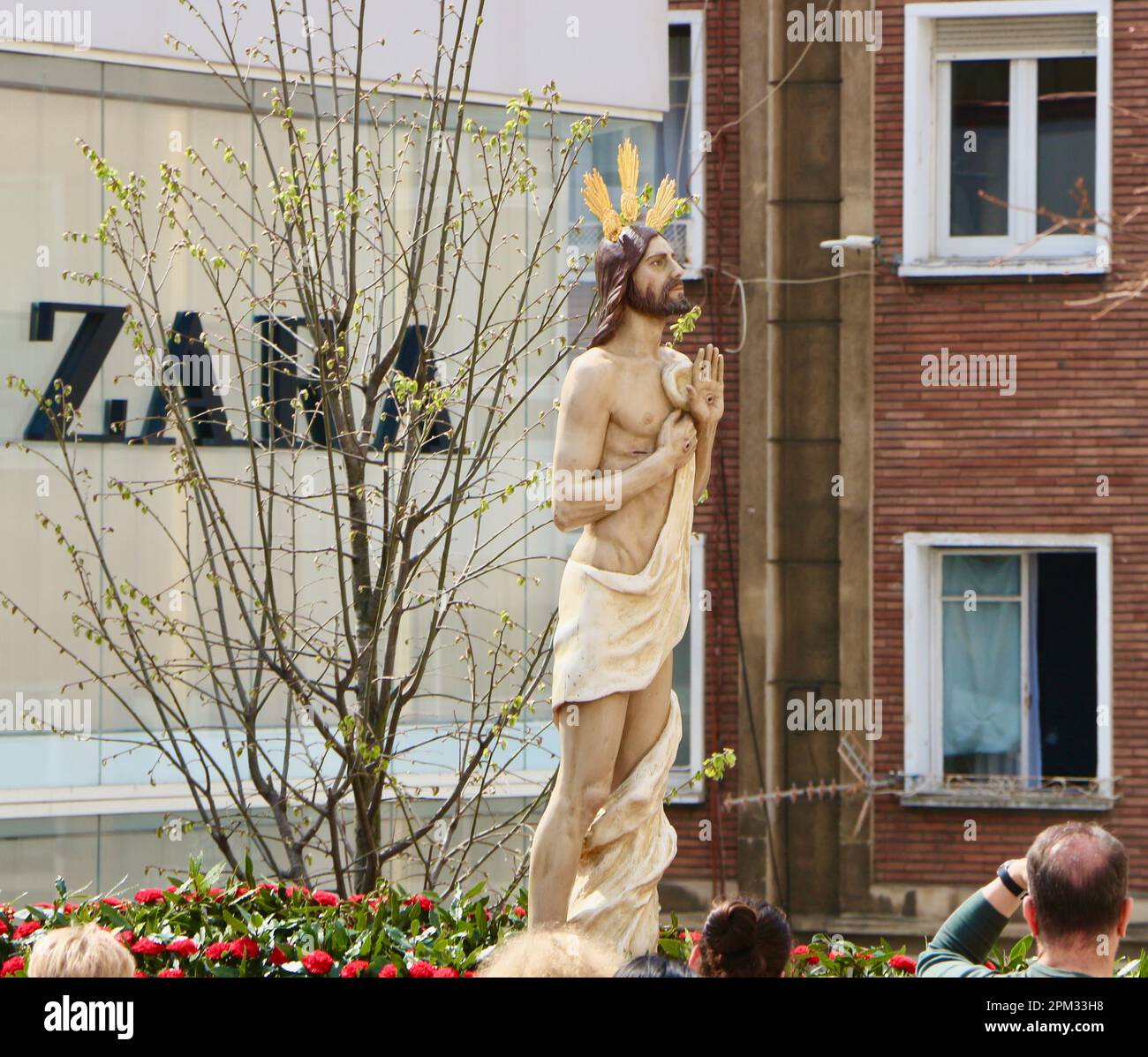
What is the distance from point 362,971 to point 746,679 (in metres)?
9.21

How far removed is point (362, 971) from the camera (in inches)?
263

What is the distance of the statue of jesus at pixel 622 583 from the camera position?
6387 millimetres

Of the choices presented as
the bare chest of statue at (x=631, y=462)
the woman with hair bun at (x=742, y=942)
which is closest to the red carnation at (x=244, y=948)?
the bare chest of statue at (x=631, y=462)

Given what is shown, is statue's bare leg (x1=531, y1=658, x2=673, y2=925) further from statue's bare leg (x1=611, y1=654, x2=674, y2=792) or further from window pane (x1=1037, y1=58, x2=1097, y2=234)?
window pane (x1=1037, y1=58, x2=1097, y2=234)

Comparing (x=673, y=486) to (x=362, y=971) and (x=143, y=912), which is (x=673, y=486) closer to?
(x=362, y=971)

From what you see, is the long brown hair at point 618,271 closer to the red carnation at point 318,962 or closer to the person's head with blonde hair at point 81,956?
the red carnation at point 318,962

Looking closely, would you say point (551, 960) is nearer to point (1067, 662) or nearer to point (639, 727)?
Result: point (639, 727)

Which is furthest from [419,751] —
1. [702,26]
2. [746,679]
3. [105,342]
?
[702,26]

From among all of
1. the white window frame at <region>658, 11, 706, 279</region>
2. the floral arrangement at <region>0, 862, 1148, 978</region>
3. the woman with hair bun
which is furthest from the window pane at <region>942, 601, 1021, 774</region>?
the woman with hair bun

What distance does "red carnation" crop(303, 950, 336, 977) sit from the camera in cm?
655

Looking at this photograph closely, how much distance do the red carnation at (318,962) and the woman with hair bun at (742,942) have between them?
2091mm

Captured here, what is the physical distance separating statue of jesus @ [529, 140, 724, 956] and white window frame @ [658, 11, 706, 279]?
924 cm

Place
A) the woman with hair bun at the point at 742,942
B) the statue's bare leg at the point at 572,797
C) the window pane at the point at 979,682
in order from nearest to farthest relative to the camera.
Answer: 1. the woman with hair bun at the point at 742,942
2. the statue's bare leg at the point at 572,797
3. the window pane at the point at 979,682

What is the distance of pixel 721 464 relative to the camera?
15.8m
